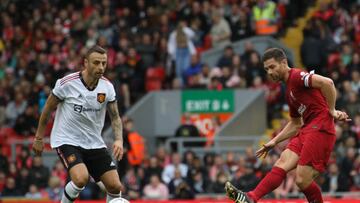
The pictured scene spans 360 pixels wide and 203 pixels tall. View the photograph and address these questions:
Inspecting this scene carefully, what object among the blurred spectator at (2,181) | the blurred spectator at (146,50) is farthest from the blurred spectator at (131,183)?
the blurred spectator at (146,50)

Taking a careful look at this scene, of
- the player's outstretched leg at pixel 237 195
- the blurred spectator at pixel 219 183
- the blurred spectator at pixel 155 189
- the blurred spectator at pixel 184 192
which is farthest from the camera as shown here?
the blurred spectator at pixel 155 189

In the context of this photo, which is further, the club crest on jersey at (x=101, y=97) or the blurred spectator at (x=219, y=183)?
the blurred spectator at (x=219, y=183)

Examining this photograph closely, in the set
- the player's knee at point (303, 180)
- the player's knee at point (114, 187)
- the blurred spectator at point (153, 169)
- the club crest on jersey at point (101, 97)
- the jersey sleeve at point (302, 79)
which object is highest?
the jersey sleeve at point (302, 79)

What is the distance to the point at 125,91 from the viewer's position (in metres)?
23.0

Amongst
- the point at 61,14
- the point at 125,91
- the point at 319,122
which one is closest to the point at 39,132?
the point at 319,122

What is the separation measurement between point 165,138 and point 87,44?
328 centimetres

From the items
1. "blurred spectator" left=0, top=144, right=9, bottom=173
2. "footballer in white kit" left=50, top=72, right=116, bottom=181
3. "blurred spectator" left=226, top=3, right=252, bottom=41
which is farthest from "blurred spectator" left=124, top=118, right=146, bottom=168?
"footballer in white kit" left=50, top=72, right=116, bottom=181

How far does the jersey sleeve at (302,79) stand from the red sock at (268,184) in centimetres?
102

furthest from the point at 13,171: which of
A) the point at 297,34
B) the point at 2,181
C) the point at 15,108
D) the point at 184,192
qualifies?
the point at 297,34

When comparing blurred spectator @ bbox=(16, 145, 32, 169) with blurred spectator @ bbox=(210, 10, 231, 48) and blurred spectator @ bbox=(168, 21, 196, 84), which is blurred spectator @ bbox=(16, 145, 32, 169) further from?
blurred spectator @ bbox=(210, 10, 231, 48)

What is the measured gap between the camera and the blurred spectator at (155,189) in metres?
19.6

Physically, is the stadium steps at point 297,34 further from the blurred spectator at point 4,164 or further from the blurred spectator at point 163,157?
the blurred spectator at point 4,164

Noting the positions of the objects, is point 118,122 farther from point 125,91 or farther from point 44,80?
point 44,80

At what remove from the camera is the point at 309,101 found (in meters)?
12.6
